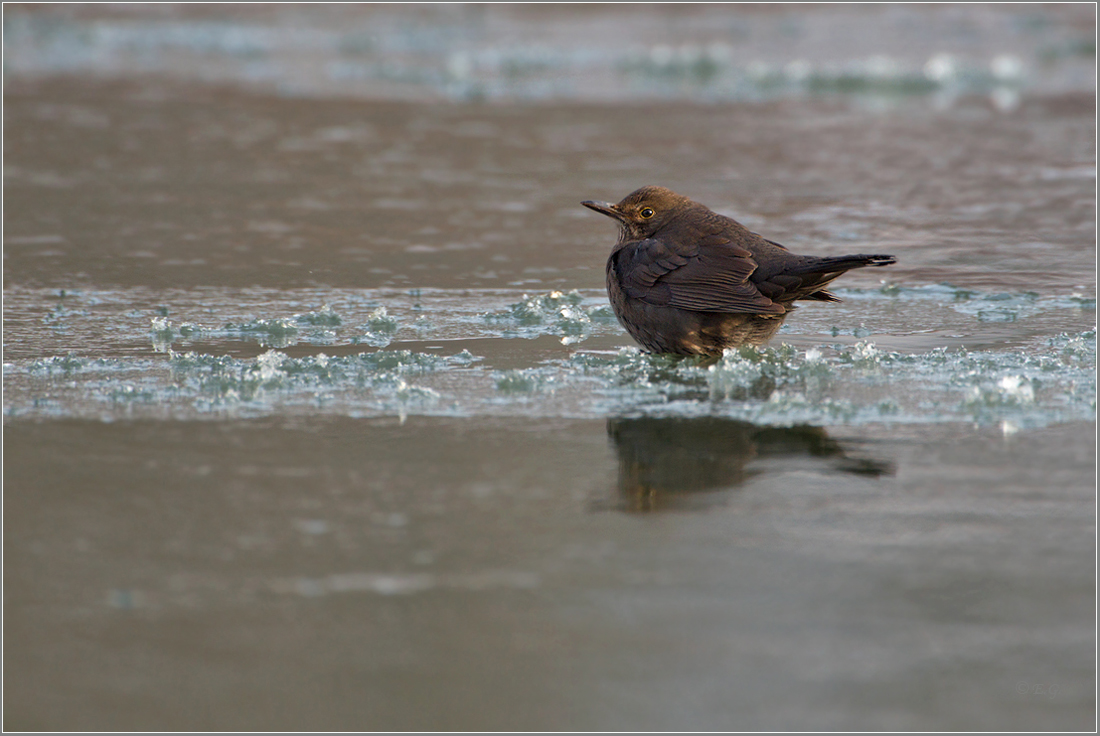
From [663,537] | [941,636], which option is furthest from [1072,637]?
[663,537]

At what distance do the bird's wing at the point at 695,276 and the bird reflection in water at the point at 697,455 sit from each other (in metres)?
0.83

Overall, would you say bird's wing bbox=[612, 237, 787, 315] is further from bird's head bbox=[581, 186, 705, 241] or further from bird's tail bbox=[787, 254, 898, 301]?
bird's head bbox=[581, 186, 705, 241]

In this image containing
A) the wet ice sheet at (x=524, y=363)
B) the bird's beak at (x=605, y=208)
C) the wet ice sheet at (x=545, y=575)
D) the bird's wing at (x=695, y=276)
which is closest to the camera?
the wet ice sheet at (x=545, y=575)

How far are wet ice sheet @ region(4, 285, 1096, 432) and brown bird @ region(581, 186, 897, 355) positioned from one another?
4.8 inches

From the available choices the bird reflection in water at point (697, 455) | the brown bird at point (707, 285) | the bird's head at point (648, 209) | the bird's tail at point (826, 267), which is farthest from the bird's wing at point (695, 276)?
the bird reflection in water at point (697, 455)

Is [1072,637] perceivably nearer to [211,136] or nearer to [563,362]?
[563,362]

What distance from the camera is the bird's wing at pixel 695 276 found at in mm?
5141

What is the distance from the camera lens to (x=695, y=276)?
17.3 ft

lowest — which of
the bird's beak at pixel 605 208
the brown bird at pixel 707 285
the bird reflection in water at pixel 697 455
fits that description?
the bird reflection in water at pixel 697 455

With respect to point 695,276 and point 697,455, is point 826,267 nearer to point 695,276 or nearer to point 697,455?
point 695,276

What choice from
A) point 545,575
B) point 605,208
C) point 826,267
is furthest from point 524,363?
point 545,575

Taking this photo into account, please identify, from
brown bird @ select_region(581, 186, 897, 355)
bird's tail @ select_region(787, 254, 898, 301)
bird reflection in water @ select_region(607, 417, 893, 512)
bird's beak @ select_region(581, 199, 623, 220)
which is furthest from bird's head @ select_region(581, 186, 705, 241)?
bird reflection in water @ select_region(607, 417, 893, 512)

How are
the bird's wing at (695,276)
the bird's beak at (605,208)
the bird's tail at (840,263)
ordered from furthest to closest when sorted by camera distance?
the bird's beak at (605,208)
the bird's wing at (695,276)
the bird's tail at (840,263)

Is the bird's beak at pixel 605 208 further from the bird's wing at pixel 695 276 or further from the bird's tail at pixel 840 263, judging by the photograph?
the bird's tail at pixel 840 263
